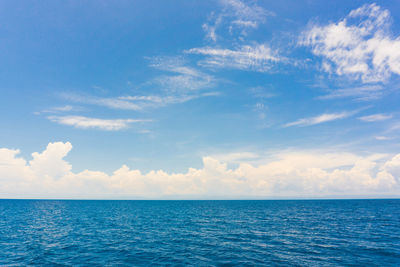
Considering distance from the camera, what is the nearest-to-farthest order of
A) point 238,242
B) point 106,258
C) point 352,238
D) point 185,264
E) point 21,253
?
point 185,264
point 106,258
point 21,253
point 238,242
point 352,238

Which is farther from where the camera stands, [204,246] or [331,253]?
[204,246]

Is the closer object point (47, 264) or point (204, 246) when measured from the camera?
point (47, 264)

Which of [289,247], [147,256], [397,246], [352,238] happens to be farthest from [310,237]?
[147,256]

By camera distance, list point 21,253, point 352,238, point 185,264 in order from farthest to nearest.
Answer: point 352,238 < point 21,253 < point 185,264

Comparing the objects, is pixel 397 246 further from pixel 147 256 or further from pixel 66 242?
pixel 66 242

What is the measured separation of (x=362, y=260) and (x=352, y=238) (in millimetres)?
14372

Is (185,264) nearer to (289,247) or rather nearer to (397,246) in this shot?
(289,247)

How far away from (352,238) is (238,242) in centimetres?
2279

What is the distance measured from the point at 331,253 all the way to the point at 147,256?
2692 cm

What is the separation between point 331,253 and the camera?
96.8ft

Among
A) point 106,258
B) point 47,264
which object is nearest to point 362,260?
point 106,258

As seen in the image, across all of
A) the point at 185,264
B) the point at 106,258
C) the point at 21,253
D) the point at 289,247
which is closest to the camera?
the point at 185,264

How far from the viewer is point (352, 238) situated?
38594 millimetres

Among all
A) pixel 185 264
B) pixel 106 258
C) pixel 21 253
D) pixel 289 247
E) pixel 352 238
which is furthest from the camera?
pixel 352 238
